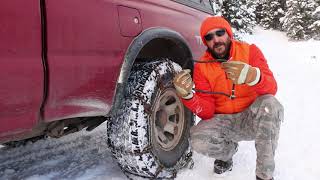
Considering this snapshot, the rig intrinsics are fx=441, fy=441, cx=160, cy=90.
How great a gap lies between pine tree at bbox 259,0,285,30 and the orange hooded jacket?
104 ft

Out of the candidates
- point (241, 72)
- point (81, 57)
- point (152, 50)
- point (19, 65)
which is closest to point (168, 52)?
point (152, 50)

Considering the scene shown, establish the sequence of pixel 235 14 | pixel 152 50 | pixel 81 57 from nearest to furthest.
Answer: pixel 81 57
pixel 152 50
pixel 235 14

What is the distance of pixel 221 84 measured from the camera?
10.3ft

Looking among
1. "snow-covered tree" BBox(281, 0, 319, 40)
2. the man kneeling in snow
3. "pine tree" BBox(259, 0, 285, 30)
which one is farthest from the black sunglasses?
"pine tree" BBox(259, 0, 285, 30)

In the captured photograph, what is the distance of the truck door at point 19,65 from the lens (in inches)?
75.4

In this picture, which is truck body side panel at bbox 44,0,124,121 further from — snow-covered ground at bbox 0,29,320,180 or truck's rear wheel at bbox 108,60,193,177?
snow-covered ground at bbox 0,29,320,180

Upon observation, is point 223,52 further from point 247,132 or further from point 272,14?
point 272,14

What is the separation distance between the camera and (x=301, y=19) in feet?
94.4

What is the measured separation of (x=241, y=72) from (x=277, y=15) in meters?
32.4

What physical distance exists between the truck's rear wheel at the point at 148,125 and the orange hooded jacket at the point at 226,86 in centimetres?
21

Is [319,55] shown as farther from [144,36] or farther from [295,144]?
[144,36]

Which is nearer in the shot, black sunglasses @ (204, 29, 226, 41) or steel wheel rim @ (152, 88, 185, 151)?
black sunglasses @ (204, 29, 226, 41)

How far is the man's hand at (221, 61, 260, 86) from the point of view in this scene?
2756 mm

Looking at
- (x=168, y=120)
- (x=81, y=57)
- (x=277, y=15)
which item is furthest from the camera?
(x=277, y=15)
